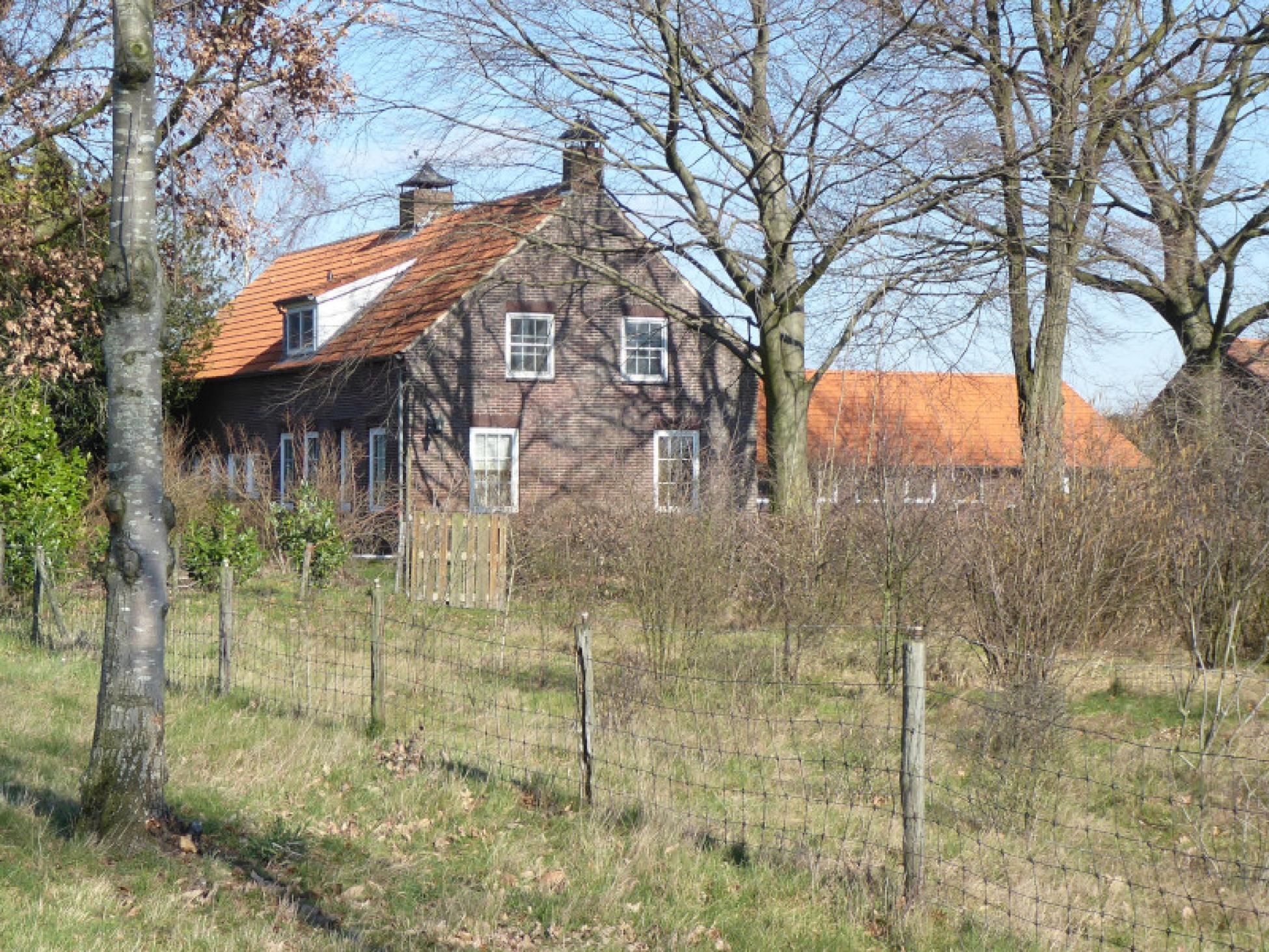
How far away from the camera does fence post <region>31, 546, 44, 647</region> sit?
1512cm

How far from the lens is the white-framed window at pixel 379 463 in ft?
96.2

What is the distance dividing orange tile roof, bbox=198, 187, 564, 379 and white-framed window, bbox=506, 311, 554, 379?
53.3 inches

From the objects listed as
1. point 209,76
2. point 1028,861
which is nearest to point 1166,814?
point 1028,861

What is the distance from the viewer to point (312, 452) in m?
32.7

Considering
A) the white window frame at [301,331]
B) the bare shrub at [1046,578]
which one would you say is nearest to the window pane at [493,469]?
the white window frame at [301,331]

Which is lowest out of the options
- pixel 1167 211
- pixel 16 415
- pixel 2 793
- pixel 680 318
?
pixel 2 793

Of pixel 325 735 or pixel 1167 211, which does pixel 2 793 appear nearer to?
pixel 325 735

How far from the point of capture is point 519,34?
20672mm

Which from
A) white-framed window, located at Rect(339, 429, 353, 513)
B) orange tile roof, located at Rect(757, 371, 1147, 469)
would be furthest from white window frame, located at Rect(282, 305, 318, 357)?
orange tile roof, located at Rect(757, 371, 1147, 469)

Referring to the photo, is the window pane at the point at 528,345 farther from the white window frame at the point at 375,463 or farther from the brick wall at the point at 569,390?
the white window frame at the point at 375,463

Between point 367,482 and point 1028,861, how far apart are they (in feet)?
79.6

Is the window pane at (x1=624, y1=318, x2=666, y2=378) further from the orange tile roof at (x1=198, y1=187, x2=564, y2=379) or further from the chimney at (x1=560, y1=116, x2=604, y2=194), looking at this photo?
the chimney at (x1=560, y1=116, x2=604, y2=194)

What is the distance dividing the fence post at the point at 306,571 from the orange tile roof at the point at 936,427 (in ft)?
25.9

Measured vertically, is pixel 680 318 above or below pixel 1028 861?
above
